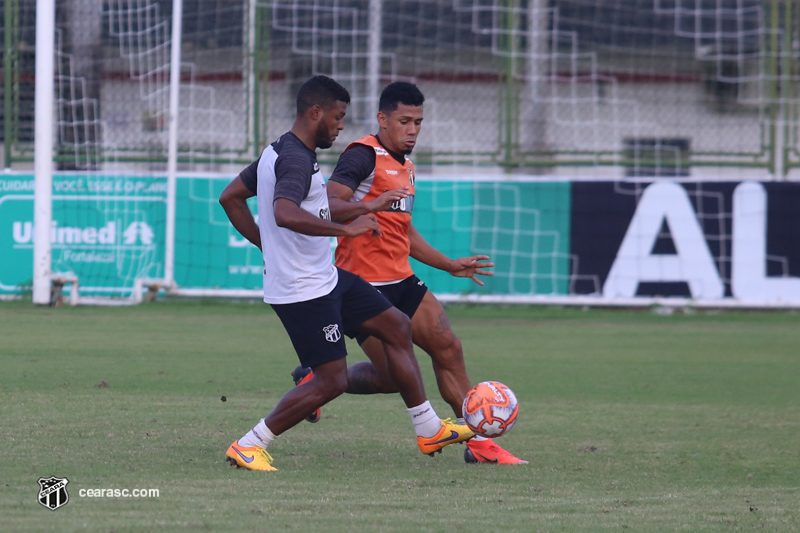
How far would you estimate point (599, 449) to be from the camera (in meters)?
6.23

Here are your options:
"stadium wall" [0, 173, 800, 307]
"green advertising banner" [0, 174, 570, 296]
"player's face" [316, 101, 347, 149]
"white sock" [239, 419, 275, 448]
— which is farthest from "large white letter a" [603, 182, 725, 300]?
"white sock" [239, 419, 275, 448]

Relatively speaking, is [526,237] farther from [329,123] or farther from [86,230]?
[329,123]

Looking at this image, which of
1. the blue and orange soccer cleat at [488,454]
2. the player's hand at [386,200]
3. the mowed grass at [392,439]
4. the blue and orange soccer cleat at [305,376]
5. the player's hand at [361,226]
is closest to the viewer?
the mowed grass at [392,439]

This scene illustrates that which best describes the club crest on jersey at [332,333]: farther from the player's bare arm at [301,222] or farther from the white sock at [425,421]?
the white sock at [425,421]

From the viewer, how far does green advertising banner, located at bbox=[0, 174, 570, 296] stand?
14852 millimetres

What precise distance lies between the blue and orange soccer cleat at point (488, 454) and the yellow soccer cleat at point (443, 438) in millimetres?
130

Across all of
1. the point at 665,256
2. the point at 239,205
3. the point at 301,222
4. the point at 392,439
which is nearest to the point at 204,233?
the point at 665,256

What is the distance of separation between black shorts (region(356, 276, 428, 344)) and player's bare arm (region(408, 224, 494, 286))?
0.19m

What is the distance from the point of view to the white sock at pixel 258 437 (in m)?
5.34

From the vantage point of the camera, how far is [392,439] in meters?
6.41

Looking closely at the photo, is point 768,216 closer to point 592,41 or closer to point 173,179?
point 592,41

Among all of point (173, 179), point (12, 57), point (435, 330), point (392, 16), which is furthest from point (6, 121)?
point (435, 330)

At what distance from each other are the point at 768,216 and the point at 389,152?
9.63 meters

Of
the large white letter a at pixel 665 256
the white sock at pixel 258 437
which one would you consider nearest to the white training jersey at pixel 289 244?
the white sock at pixel 258 437
